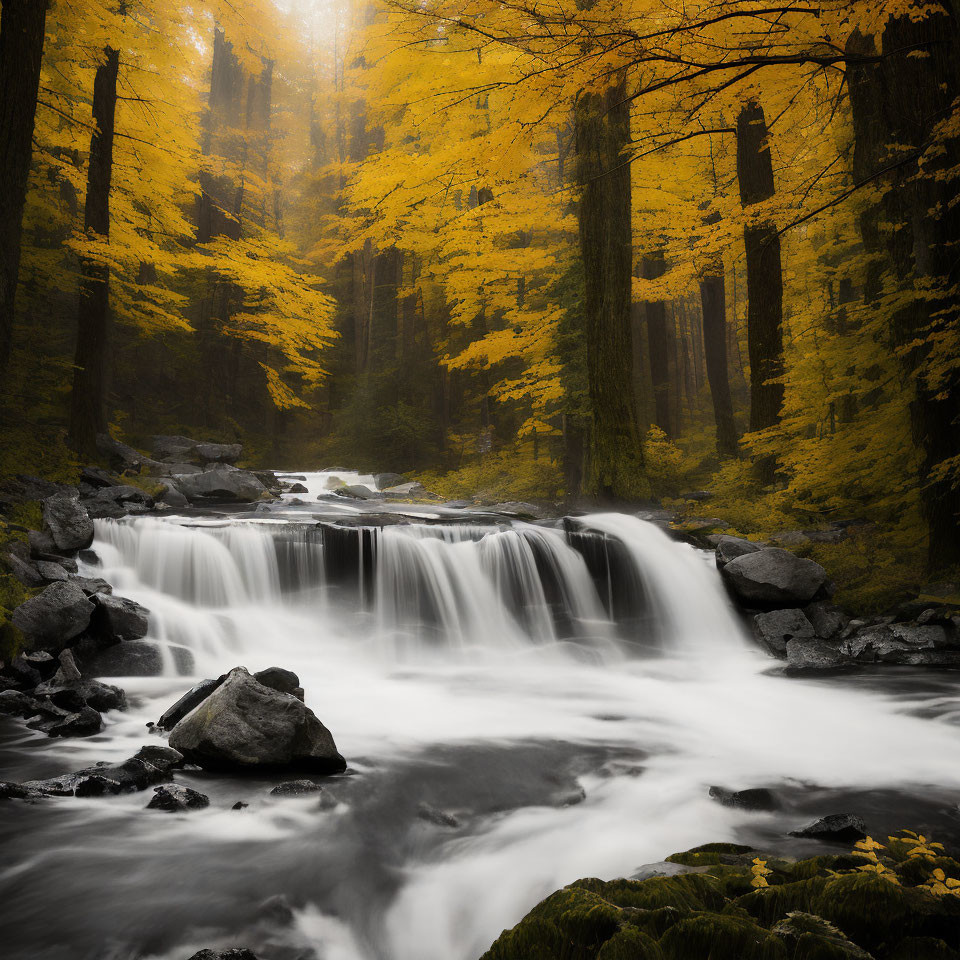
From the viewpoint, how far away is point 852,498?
31.2 feet

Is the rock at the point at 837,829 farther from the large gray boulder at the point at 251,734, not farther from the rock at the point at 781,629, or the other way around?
the rock at the point at 781,629

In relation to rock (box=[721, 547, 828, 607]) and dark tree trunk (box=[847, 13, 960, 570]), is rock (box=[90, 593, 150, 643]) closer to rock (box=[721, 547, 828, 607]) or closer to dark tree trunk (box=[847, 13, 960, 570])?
rock (box=[721, 547, 828, 607])

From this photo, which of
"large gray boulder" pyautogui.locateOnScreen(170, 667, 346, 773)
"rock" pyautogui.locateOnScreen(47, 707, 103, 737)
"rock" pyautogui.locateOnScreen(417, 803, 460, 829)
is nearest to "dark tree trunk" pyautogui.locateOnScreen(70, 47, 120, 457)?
"rock" pyautogui.locateOnScreen(47, 707, 103, 737)

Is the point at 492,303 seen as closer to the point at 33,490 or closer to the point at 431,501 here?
the point at 431,501

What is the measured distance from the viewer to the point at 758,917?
223 cm

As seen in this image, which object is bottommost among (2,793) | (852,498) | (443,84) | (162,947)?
(162,947)

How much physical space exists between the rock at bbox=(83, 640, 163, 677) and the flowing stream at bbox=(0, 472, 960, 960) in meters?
0.09

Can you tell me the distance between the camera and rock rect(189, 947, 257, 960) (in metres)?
2.48

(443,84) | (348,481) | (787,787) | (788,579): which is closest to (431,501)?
(348,481)

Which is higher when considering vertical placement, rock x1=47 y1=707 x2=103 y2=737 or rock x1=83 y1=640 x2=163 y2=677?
rock x1=83 y1=640 x2=163 y2=677

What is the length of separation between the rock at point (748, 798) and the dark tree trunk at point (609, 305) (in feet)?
21.3

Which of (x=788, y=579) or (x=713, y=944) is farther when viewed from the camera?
(x=788, y=579)

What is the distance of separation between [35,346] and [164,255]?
5043mm

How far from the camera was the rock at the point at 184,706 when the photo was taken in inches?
193
